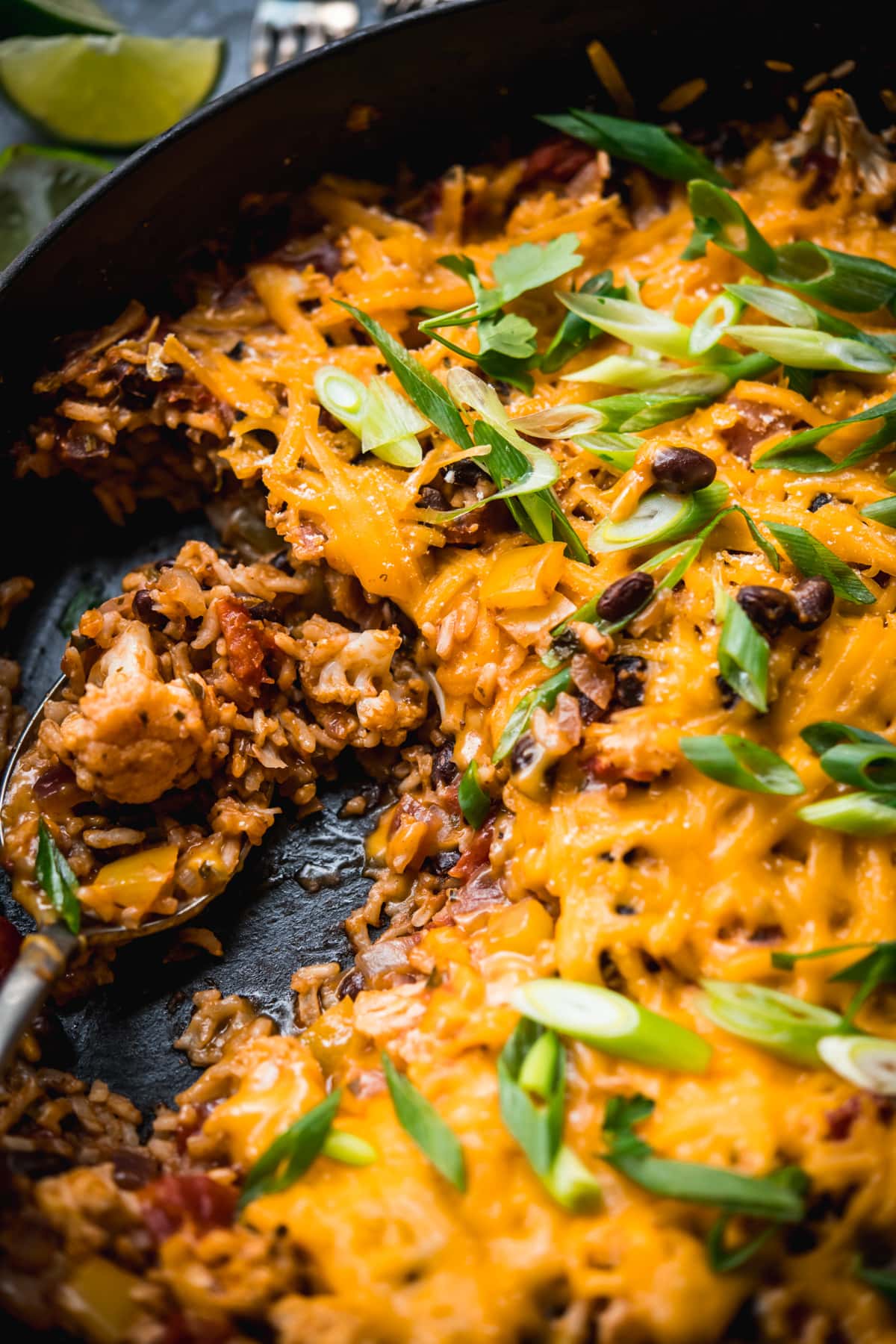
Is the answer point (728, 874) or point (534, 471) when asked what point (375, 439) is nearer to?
point (534, 471)

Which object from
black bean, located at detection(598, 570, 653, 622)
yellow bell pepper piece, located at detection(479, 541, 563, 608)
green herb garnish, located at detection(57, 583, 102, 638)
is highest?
green herb garnish, located at detection(57, 583, 102, 638)

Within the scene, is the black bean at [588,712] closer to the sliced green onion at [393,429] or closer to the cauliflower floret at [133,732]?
the sliced green onion at [393,429]

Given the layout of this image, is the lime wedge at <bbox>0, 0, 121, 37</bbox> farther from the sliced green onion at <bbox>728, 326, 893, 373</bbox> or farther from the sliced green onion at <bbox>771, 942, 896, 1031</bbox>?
the sliced green onion at <bbox>771, 942, 896, 1031</bbox>

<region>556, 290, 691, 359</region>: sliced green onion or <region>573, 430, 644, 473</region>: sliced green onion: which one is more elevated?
<region>556, 290, 691, 359</region>: sliced green onion

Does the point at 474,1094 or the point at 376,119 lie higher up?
the point at 376,119

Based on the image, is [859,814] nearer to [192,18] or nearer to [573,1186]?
[573,1186]

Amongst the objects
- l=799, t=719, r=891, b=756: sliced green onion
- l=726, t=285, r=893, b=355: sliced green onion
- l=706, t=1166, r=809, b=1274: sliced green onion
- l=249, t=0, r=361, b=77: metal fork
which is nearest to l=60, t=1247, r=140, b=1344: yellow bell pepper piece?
l=706, t=1166, r=809, b=1274: sliced green onion

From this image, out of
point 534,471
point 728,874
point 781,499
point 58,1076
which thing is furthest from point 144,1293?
point 781,499
